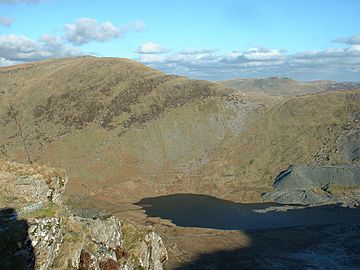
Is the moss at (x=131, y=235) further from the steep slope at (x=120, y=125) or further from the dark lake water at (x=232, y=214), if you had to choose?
the steep slope at (x=120, y=125)

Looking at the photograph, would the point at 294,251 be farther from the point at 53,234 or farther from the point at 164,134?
the point at 164,134

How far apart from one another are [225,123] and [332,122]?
68.7 feet

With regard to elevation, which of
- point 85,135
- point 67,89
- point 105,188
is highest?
point 67,89

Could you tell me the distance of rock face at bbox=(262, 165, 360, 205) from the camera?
6788 cm

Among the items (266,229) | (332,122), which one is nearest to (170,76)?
(332,122)

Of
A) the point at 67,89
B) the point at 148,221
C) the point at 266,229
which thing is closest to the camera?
the point at 266,229

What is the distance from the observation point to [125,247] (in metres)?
17.1

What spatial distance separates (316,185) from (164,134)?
31.5m

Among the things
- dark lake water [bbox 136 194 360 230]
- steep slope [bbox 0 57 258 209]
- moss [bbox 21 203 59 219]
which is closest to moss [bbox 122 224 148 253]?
moss [bbox 21 203 59 219]

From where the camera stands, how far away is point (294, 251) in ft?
159

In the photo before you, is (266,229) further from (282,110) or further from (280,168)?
(282,110)

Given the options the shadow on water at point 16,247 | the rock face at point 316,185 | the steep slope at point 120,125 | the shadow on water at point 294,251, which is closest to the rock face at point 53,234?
the shadow on water at point 16,247

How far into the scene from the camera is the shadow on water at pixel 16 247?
1160 centimetres

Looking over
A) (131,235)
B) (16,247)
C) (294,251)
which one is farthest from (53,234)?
(294,251)
